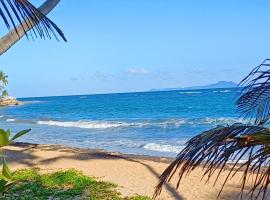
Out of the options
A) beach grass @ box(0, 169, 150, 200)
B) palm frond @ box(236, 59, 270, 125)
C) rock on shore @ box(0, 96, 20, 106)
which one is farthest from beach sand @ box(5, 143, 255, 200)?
rock on shore @ box(0, 96, 20, 106)

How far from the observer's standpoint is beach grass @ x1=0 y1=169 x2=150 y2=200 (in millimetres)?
6516

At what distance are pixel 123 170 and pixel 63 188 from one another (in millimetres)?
1782

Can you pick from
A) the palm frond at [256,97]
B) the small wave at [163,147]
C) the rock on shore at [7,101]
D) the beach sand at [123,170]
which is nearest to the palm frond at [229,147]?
the palm frond at [256,97]

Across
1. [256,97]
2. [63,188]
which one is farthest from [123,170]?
[256,97]

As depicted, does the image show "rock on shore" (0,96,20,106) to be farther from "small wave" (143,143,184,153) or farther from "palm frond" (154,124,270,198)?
"palm frond" (154,124,270,198)

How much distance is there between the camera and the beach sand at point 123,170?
689cm

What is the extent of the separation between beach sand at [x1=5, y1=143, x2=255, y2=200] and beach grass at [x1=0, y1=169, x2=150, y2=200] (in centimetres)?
32

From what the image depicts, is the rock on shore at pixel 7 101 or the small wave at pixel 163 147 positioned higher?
the rock on shore at pixel 7 101

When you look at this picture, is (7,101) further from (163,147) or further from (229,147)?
(229,147)

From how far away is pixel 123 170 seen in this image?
8.58 metres

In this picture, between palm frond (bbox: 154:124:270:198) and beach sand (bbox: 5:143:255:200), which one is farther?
beach sand (bbox: 5:143:255:200)

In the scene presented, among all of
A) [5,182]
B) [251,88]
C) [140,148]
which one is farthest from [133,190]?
[140,148]

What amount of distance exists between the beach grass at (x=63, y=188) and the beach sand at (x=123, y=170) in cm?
32

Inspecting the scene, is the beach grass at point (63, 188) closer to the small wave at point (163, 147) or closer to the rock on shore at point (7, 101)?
the small wave at point (163, 147)
